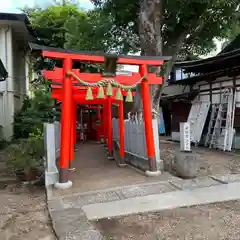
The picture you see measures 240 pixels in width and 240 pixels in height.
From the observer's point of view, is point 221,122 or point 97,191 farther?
point 221,122

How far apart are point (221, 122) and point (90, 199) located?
27.7ft

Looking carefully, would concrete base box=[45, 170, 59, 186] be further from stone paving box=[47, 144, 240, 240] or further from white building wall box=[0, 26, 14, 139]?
white building wall box=[0, 26, 14, 139]

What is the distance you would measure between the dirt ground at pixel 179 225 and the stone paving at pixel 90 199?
28 centimetres

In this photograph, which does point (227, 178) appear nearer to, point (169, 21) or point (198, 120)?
point (198, 120)

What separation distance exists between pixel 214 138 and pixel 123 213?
8.55m

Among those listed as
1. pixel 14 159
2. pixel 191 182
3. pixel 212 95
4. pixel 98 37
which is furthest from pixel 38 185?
pixel 212 95

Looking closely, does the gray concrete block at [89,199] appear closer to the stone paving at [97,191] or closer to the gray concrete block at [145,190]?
the stone paving at [97,191]

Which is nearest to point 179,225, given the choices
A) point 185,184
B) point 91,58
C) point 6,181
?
point 185,184

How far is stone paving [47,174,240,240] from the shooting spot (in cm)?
379

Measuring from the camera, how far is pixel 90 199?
5.25m

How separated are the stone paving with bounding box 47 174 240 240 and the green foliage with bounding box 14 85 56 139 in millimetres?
7886

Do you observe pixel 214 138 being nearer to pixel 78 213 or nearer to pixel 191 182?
pixel 191 182

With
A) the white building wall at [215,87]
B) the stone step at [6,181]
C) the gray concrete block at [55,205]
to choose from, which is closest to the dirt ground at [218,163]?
the white building wall at [215,87]

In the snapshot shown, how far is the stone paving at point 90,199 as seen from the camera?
3789mm
